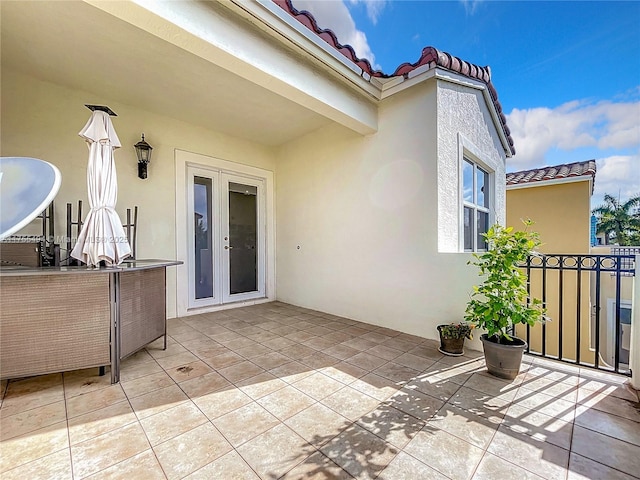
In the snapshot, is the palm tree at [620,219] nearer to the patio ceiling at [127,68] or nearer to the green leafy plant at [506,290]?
the green leafy plant at [506,290]

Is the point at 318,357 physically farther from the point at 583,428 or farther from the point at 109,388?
the point at 583,428

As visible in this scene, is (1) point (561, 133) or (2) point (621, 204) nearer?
(1) point (561, 133)

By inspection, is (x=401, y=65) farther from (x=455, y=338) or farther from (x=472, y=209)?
(x=455, y=338)

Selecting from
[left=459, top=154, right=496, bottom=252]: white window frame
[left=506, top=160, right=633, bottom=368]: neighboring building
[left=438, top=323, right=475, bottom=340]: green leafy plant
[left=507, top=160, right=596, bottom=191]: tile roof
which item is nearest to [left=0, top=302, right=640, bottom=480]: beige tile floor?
[left=438, top=323, right=475, bottom=340]: green leafy plant

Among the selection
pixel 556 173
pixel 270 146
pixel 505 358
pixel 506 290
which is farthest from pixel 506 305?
pixel 556 173

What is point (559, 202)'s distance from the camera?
21.2 ft

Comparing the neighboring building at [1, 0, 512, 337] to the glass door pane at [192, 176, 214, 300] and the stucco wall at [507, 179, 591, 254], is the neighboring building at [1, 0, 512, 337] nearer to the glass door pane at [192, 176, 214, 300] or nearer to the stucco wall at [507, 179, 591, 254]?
the glass door pane at [192, 176, 214, 300]

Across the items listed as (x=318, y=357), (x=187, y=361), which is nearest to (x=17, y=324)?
(x=187, y=361)

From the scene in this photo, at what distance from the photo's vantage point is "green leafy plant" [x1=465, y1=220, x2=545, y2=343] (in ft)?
7.79

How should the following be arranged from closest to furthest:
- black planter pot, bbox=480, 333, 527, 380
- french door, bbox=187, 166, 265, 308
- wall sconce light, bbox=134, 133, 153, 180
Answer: black planter pot, bbox=480, 333, 527, 380 → wall sconce light, bbox=134, 133, 153, 180 → french door, bbox=187, 166, 265, 308

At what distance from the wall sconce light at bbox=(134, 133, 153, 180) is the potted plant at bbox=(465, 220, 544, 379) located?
15.3ft

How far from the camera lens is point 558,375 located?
7.99 ft

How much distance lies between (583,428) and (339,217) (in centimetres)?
349

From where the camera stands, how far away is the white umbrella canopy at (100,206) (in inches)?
96.8
